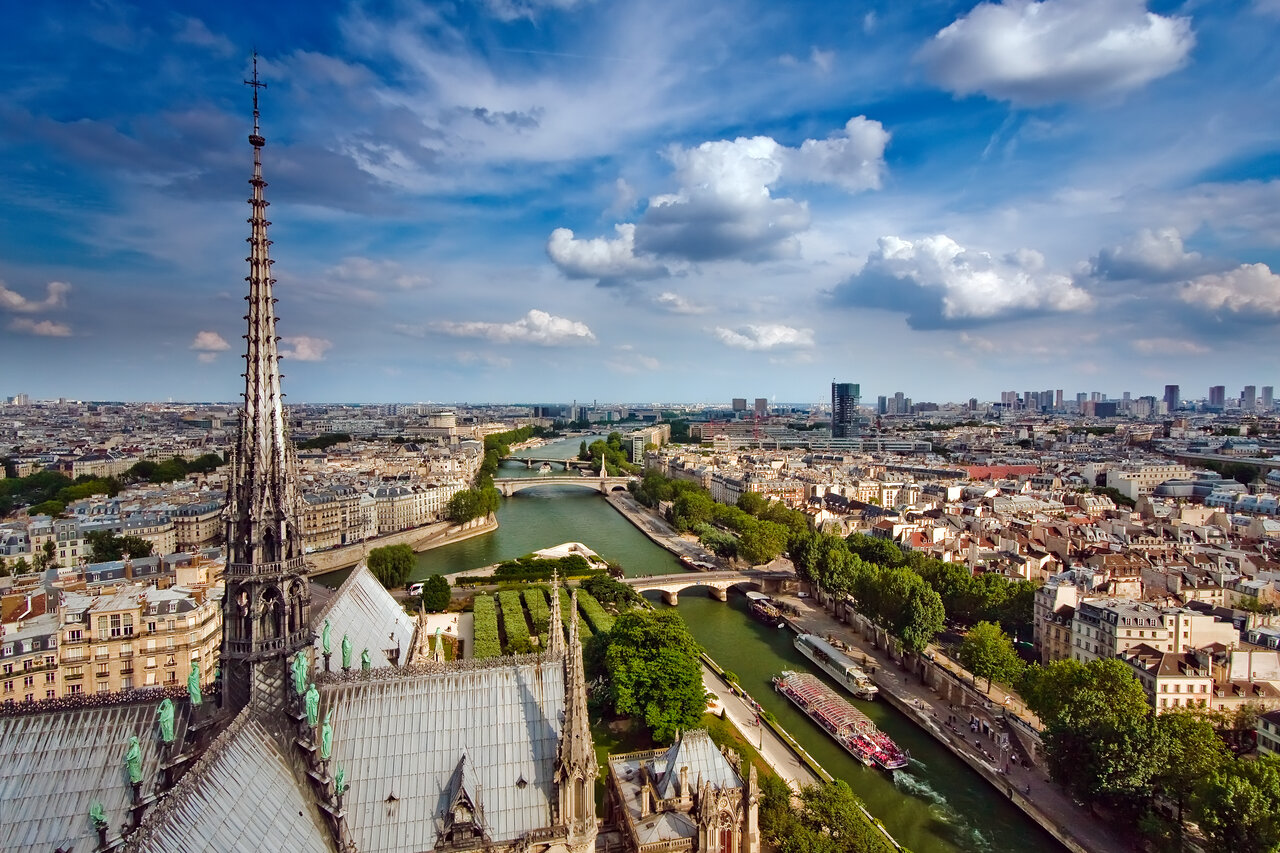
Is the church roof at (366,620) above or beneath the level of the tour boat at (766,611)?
above

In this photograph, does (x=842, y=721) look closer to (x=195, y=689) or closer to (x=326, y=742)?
(x=326, y=742)

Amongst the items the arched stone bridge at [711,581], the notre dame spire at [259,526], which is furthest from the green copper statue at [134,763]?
the arched stone bridge at [711,581]

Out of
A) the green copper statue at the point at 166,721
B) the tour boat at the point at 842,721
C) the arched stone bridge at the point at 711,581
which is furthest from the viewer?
the arched stone bridge at the point at 711,581

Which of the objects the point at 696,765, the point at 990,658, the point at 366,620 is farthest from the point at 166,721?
the point at 990,658

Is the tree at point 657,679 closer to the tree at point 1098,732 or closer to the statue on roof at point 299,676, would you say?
the tree at point 1098,732

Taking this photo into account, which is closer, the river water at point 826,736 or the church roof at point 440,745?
the church roof at point 440,745

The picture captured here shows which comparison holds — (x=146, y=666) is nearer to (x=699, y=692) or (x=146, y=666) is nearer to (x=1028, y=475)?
(x=699, y=692)

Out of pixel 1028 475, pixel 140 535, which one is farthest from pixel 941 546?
pixel 140 535
